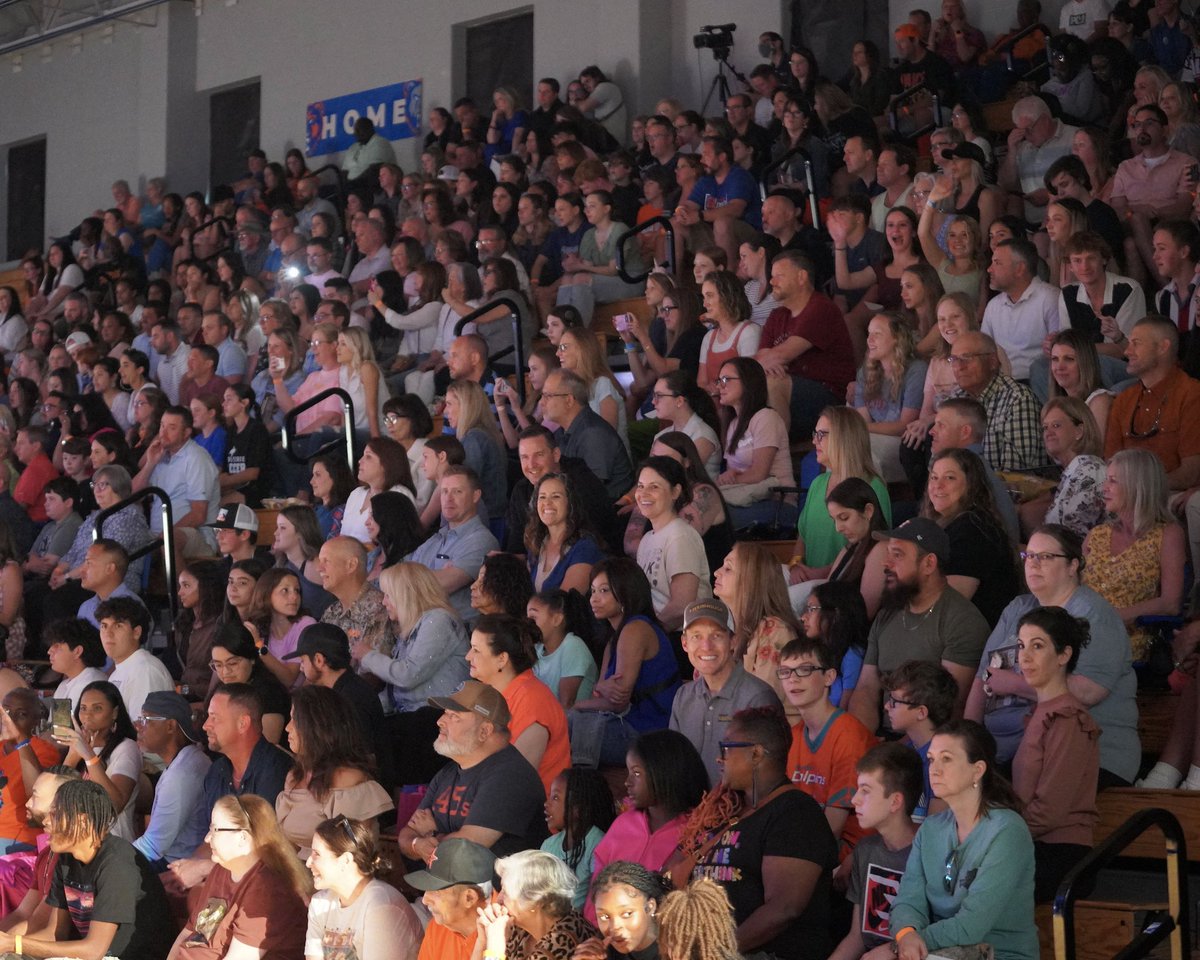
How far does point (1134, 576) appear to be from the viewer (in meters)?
5.75

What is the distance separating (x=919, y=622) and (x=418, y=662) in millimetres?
2108

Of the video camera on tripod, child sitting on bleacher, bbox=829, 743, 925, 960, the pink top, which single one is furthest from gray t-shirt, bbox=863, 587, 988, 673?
the video camera on tripod

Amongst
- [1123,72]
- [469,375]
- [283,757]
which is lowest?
[283,757]

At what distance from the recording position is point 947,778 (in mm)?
4434

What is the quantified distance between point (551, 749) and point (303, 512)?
280 cm

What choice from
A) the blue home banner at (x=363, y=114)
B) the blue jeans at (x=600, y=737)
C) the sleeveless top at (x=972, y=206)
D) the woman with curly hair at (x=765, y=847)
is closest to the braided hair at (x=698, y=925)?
the woman with curly hair at (x=765, y=847)

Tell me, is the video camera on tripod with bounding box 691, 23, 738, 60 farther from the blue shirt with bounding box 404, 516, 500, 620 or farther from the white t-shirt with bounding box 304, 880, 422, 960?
the white t-shirt with bounding box 304, 880, 422, 960

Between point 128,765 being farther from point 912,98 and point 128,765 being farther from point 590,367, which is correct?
point 912,98

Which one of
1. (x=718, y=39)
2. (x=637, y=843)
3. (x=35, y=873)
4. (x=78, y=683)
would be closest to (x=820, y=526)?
(x=637, y=843)

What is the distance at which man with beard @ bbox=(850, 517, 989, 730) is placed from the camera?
18.0 feet

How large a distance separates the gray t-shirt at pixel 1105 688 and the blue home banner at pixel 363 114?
12334 mm

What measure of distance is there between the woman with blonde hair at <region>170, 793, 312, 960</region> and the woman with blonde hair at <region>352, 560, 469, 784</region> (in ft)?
3.40

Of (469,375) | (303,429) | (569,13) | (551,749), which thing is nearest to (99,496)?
(303,429)

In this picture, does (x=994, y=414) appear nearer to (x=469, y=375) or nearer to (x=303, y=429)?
(x=469, y=375)
